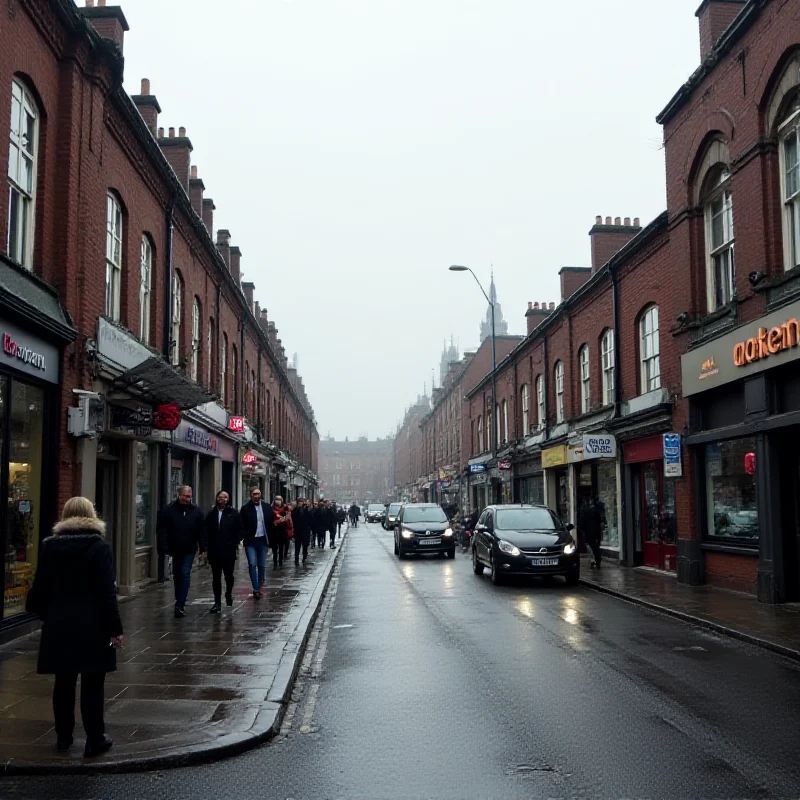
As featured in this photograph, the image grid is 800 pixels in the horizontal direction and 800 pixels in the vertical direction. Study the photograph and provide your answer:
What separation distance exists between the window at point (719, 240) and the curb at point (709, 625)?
5569 millimetres

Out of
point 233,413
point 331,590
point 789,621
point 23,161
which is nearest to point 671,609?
point 789,621

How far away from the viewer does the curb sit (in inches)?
360

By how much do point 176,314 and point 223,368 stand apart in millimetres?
6312

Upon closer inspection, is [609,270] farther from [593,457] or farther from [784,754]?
[784,754]

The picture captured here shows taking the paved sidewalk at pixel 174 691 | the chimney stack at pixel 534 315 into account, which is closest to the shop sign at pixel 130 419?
the paved sidewalk at pixel 174 691

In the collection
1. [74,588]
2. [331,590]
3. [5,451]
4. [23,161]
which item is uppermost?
[23,161]

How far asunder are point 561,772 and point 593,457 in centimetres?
1655

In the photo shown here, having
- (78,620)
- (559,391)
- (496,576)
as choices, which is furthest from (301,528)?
(78,620)

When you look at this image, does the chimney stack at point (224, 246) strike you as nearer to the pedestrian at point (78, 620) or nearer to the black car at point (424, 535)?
the black car at point (424, 535)

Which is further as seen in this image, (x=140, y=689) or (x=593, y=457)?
(x=593, y=457)

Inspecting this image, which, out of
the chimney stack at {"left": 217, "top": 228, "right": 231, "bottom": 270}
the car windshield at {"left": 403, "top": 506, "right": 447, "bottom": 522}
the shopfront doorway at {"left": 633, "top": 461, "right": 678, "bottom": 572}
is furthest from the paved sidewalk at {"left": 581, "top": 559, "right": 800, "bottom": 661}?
the chimney stack at {"left": 217, "top": 228, "right": 231, "bottom": 270}

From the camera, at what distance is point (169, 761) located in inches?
210

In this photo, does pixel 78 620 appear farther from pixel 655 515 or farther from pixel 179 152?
pixel 179 152

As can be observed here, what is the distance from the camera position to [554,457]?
87.0 ft
